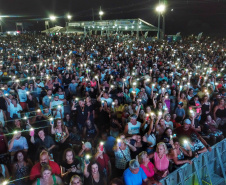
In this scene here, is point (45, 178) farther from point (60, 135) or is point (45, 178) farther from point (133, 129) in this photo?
point (133, 129)

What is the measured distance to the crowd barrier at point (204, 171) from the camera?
13.0 feet

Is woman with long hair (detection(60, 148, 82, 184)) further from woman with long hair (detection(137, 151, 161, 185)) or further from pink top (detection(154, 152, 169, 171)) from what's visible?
pink top (detection(154, 152, 169, 171))

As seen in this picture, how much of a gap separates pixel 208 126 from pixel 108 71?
5.77 meters

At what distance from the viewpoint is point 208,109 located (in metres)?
6.82

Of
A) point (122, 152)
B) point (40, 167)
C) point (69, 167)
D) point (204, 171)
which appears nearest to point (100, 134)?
A: point (122, 152)

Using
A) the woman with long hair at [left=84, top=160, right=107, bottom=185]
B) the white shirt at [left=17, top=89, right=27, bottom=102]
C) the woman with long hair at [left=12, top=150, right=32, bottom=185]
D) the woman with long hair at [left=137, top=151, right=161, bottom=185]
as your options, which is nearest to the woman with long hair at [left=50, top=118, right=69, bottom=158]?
the woman with long hair at [left=12, top=150, right=32, bottom=185]

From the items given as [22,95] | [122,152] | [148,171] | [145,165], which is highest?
[22,95]

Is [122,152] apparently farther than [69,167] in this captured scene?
Yes

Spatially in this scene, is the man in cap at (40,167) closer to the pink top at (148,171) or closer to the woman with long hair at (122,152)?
the woman with long hair at (122,152)

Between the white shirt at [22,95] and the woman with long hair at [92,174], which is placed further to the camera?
the white shirt at [22,95]

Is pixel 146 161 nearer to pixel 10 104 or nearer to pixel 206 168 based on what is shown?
pixel 206 168

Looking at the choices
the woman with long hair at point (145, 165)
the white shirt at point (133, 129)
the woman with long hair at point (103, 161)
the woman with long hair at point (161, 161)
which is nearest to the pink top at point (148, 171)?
the woman with long hair at point (145, 165)

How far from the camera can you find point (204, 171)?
461 centimetres

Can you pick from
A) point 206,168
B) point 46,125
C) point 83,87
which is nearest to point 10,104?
point 46,125
